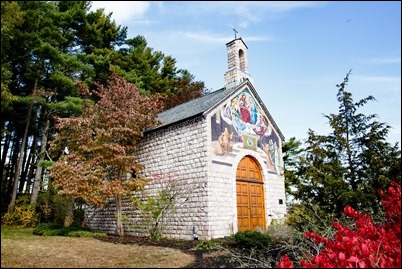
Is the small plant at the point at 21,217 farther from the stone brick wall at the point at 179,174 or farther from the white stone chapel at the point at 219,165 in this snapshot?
the stone brick wall at the point at 179,174

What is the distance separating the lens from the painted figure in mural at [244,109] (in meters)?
13.5

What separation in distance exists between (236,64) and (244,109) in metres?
2.33

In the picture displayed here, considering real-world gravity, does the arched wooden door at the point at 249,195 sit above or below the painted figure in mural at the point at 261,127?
below

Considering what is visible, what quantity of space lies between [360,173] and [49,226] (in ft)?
38.5

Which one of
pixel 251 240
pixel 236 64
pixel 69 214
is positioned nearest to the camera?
pixel 251 240

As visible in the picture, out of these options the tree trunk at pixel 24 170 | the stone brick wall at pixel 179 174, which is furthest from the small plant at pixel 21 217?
the tree trunk at pixel 24 170

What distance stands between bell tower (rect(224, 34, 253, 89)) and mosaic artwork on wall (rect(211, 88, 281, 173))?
0.88 m

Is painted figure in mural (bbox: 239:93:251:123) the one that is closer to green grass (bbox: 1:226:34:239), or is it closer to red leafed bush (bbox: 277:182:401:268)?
A: red leafed bush (bbox: 277:182:401:268)

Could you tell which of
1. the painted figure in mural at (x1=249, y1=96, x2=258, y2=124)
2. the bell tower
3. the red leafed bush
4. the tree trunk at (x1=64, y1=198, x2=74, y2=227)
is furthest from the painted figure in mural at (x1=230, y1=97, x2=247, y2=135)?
the tree trunk at (x1=64, y1=198, x2=74, y2=227)

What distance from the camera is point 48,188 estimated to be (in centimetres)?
1841

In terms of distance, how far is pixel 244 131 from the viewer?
44.2 ft

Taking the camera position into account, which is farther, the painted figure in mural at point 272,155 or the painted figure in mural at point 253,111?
the painted figure in mural at point 272,155

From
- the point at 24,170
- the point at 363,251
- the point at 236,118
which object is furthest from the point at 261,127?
the point at 24,170

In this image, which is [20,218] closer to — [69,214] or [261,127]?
[69,214]
